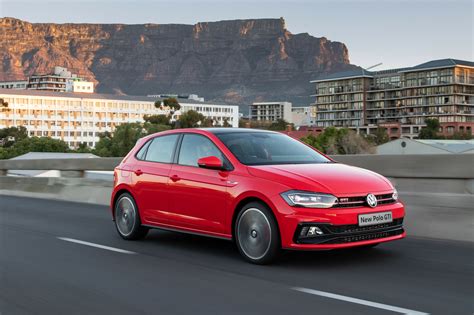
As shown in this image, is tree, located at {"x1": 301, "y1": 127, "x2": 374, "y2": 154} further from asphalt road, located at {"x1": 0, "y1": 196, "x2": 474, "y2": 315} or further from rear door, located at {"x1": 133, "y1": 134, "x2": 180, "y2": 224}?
asphalt road, located at {"x1": 0, "y1": 196, "x2": 474, "y2": 315}

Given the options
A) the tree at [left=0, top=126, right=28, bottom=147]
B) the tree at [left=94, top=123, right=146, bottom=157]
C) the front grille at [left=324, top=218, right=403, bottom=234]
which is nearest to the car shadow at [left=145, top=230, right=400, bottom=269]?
the front grille at [left=324, top=218, right=403, bottom=234]

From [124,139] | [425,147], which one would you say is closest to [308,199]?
[425,147]

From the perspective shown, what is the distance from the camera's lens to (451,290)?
6199mm

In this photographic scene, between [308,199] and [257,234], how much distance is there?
2.30 feet

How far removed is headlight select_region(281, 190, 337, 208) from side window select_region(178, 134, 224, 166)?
4.32 ft

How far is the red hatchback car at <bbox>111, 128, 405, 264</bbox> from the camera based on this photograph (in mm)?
7066

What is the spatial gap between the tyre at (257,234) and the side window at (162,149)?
5.77 ft

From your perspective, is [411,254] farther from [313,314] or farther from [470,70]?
[470,70]

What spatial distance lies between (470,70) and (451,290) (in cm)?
19911

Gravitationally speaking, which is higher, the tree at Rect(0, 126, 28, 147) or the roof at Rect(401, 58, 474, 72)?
the roof at Rect(401, 58, 474, 72)

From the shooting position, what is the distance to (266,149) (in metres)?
8.23

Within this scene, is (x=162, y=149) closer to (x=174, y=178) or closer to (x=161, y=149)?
(x=161, y=149)

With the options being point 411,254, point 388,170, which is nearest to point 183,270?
point 411,254

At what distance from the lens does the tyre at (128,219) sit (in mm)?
9461
